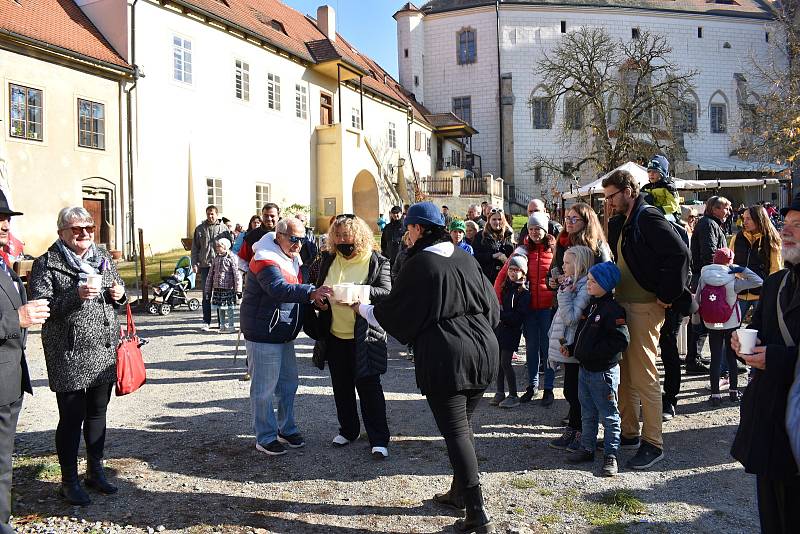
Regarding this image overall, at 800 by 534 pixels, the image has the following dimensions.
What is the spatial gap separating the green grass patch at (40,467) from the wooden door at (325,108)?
84.7 ft

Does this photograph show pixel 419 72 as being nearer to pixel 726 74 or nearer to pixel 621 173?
pixel 726 74

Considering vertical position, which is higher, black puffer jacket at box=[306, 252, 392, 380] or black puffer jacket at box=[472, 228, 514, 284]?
black puffer jacket at box=[472, 228, 514, 284]

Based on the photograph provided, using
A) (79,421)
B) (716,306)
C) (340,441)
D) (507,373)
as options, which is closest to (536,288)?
(507,373)

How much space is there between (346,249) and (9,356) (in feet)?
8.08

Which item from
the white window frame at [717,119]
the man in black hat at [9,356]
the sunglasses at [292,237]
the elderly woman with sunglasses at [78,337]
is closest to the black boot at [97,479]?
the elderly woman with sunglasses at [78,337]

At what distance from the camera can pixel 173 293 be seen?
13719 mm

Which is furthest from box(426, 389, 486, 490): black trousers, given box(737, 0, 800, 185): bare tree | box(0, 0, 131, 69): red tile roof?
box(0, 0, 131, 69): red tile roof

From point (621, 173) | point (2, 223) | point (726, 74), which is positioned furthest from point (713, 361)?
point (726, 74)

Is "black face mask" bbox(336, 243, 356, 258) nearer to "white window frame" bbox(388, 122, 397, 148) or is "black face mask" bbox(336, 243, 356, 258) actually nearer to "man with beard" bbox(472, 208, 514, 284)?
"man with beard" bbox(472, 208, 514, 284)

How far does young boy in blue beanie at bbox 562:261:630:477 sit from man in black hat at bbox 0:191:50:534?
144 inches

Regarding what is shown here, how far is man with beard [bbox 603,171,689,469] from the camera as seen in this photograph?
15.2 ft

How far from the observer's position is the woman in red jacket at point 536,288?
651cm

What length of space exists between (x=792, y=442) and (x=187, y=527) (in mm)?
3419

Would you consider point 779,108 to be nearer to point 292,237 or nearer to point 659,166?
point 659,166
